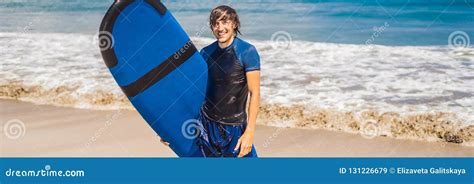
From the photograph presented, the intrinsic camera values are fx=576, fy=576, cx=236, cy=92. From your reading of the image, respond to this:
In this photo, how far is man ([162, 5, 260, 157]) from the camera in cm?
279

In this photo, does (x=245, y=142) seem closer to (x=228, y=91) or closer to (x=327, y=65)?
(x=228, y=91)

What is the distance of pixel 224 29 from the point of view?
9.19ft

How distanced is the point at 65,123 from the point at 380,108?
3067mm

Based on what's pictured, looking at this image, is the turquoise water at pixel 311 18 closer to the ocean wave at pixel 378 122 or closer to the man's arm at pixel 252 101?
the ocean wave at pixel 378 122

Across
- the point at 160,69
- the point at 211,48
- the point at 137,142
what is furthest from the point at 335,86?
the point at 211,48

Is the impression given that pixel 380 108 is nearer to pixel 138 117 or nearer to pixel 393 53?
pixel 138 117

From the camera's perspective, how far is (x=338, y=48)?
31.7 ft

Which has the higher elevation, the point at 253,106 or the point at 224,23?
the point at 224,23

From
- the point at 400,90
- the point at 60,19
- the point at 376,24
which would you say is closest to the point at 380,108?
the point at 400,90

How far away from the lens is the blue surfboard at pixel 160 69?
10.0ft

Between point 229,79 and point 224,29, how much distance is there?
0.82 ft

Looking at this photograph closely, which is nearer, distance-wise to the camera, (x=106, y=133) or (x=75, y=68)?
(x=106, y=133)

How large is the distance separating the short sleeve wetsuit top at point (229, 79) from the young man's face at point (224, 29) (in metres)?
0.04

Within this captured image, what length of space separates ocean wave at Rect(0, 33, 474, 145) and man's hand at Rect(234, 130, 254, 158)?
249cm
